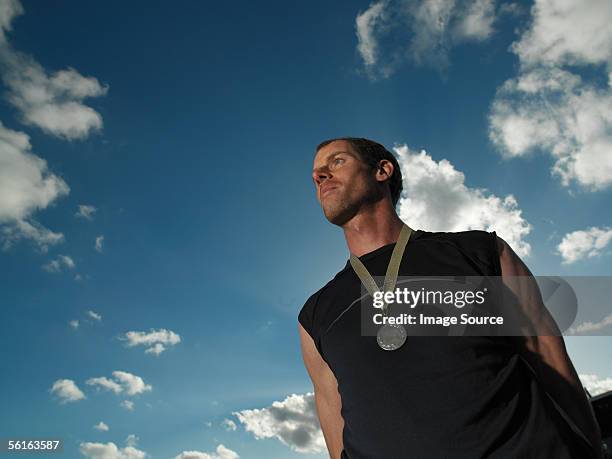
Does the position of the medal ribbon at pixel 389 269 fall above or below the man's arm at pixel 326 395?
above

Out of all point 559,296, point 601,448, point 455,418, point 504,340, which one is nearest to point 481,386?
point 455,418

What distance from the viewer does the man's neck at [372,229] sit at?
3.95 metres

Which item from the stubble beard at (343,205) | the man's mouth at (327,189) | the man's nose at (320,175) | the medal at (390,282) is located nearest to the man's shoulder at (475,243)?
the medal at (390,282)

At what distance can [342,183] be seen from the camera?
4172 millimetres

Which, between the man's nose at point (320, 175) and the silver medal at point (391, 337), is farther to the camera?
the man's nose at point (320, 175)

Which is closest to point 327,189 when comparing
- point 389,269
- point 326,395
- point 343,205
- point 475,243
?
point 343,205

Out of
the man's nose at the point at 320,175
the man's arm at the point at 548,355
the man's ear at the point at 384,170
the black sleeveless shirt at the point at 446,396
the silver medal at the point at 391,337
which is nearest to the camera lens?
the black sleeveless shirt at the point at 446,396

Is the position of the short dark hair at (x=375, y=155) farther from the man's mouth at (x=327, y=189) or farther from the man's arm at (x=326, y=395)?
the man's arm at (x=326, y=395)

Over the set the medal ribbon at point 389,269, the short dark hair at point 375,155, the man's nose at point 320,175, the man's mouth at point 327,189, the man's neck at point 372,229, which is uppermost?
the short dark hair at point 375,155

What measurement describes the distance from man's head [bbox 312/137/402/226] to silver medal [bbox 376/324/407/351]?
1387mm

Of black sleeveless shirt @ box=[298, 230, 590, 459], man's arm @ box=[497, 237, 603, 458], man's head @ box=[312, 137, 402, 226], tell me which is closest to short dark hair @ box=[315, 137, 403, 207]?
man's head @ box=[312, 137, 402, 226]

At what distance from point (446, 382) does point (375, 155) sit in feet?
9.10

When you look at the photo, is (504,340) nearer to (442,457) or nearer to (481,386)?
(481,386)

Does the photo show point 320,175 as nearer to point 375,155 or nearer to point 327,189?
point 327,189
